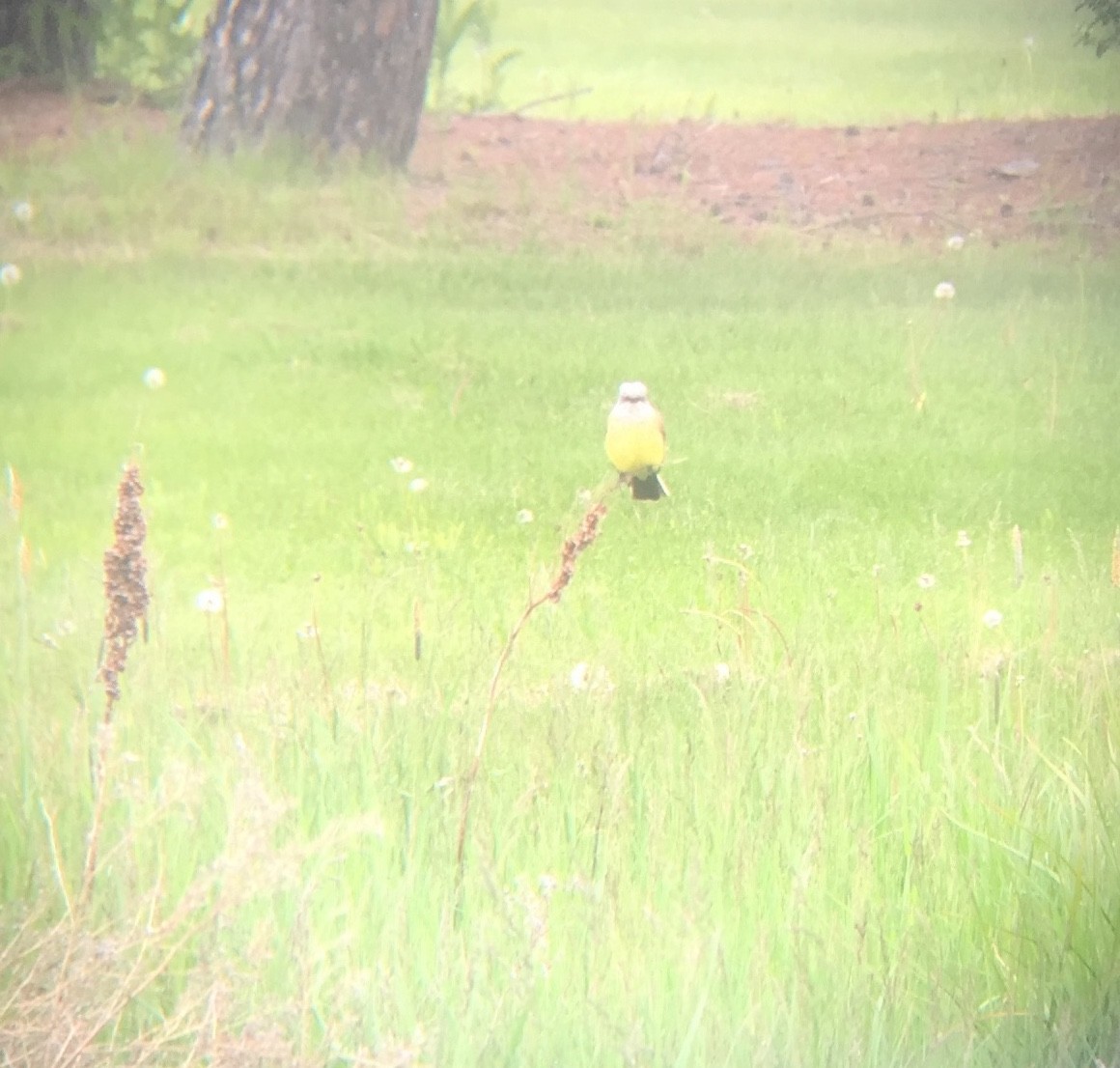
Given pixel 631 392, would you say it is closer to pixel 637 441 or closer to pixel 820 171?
pixel 637 441

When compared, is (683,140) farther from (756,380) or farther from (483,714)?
(483,714)

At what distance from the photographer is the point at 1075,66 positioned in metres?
2.46

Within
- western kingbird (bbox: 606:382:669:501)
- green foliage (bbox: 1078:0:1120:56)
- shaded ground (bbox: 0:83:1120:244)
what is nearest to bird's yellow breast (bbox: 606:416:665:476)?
western kingbird (bbox: 606:382:669:501)

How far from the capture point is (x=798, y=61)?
95.0 inches

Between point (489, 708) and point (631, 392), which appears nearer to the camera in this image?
point (489, 708)

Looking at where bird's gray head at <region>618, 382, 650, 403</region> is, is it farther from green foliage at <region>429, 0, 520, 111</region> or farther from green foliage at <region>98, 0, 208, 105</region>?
green foliage at <region>98, 0, 208, 105</region>

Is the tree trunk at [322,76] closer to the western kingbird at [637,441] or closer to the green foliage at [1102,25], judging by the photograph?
the western kingbird at [637,441]

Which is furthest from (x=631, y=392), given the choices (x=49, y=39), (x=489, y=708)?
(x=49, y=39)

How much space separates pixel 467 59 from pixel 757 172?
453 millimetres

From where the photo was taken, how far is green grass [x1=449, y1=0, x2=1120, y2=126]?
235cm

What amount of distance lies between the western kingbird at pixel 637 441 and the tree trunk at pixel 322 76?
18.7 inches

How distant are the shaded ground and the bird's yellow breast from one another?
0.96 ft

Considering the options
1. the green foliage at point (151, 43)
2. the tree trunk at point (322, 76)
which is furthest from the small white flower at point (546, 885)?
the green foliage at point (151, 43)

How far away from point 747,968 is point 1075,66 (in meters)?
1.43
